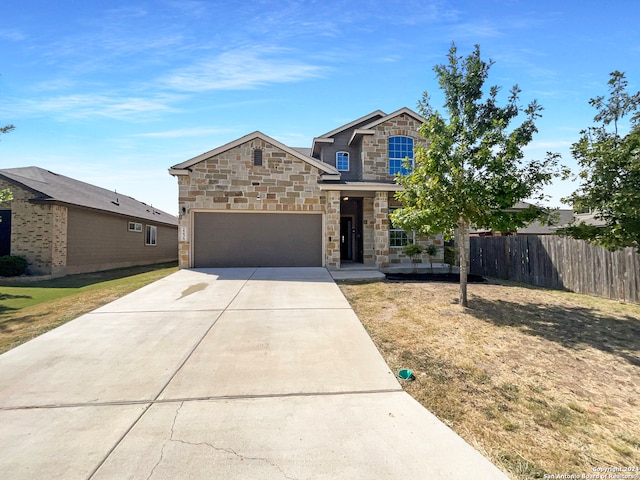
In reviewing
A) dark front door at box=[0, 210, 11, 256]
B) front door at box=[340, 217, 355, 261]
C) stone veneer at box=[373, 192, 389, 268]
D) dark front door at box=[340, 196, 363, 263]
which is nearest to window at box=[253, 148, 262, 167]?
dark front door at box=[340, 196, 363, 263]

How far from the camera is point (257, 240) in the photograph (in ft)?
43.5

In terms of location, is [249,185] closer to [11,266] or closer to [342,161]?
[342,161]

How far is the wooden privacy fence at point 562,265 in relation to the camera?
8109mm

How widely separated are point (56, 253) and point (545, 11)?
777 inches

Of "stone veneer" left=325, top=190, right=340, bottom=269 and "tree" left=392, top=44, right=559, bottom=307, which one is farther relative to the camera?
"stone veneer" left=325, top=190, right=340, bottom=269

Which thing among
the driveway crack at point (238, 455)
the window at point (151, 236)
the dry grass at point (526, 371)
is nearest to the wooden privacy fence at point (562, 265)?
the dry grass at point (526, 371)

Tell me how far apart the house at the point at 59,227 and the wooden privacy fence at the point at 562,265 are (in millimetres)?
19095

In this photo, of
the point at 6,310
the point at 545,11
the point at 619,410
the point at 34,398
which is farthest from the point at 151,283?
the point at 545,11

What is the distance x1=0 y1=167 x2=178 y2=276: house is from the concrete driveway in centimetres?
1059

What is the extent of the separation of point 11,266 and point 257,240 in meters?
10.6

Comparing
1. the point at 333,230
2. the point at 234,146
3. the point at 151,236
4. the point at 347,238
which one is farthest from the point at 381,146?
the point at 151,236

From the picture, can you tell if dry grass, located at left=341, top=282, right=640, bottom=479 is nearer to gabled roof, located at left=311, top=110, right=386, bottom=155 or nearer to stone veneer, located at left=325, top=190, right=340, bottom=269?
stone veneer, located at left=325, top=190, right=340, bottom=269

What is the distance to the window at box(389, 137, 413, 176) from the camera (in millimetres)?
14773

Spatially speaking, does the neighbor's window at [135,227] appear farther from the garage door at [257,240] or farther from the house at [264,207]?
the garage door at [257,240]
